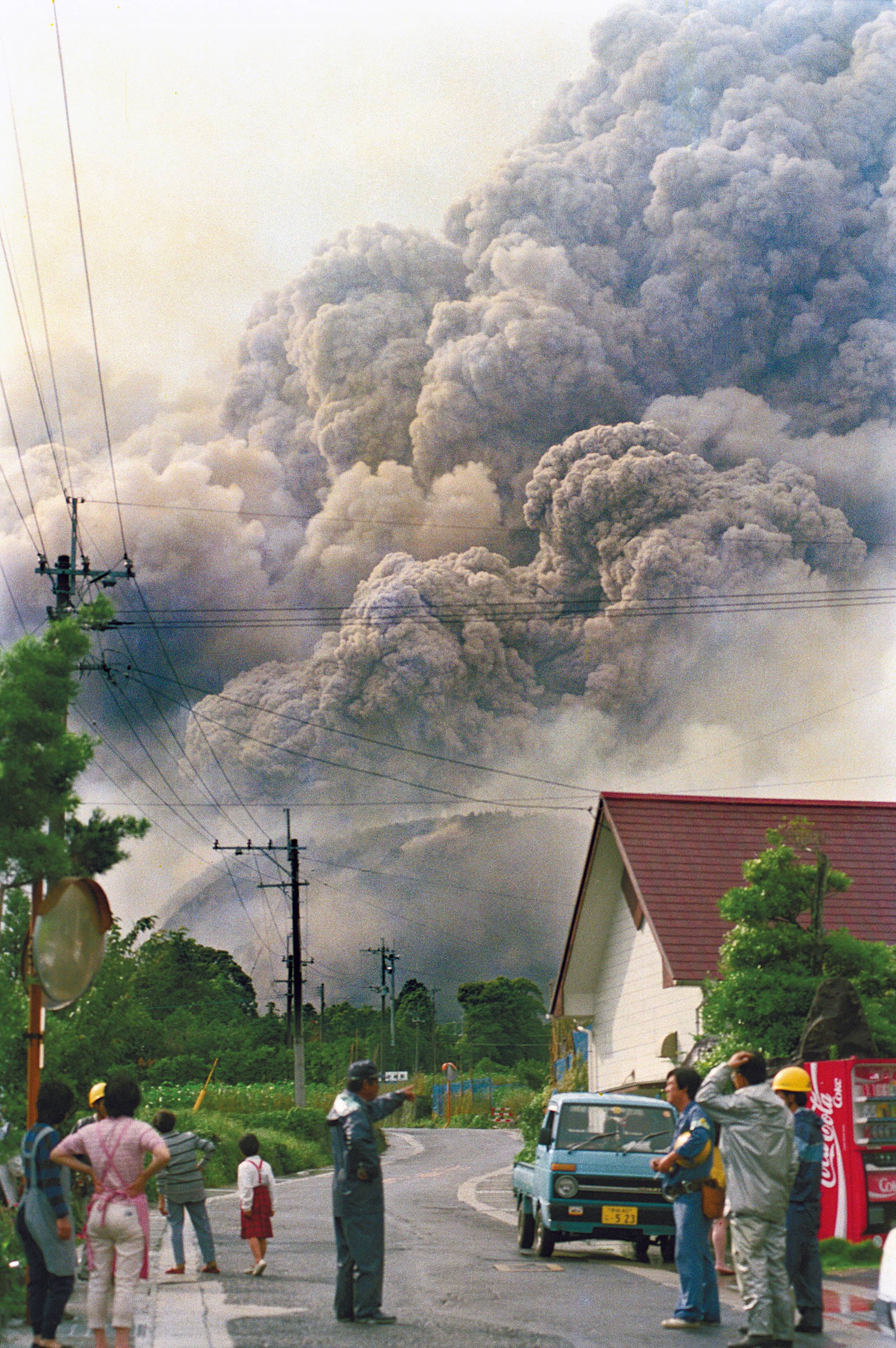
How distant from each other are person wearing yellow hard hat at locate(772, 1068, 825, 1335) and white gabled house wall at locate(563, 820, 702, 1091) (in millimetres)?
12555

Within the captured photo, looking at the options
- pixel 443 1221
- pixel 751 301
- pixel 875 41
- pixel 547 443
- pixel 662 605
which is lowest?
pixel 443 1221

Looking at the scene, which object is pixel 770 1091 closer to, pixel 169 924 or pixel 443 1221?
pixel 443 1221

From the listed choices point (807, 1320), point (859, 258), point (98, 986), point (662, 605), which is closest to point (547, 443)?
point (662, 605)

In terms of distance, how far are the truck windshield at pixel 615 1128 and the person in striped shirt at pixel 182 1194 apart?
358 cm

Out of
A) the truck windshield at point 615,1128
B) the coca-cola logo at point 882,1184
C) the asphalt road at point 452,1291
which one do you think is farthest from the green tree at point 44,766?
the coca-cola logo at point 882,1184

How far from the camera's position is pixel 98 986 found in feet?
63.7

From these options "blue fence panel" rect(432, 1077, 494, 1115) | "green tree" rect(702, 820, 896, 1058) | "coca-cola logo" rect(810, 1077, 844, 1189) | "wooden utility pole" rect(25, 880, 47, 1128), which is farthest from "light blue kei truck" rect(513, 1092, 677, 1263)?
"blue fence panel" rect(432, 1077, 494, 1115)

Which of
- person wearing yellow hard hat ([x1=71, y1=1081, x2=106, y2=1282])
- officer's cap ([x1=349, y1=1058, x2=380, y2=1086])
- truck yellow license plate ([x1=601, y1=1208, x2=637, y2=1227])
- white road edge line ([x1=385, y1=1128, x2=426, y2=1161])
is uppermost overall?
officer's cap ([x1=349, y1=1058, x2=380, y2=1086])

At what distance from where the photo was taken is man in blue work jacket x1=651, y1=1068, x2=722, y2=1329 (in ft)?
29.7

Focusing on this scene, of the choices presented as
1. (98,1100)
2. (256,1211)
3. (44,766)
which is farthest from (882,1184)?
(44,766)

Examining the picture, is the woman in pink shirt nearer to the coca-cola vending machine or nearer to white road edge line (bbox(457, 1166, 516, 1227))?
the coca-cola vending machine

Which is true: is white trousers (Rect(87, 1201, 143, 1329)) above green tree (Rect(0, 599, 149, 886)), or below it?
below

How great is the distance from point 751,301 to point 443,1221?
60165mm

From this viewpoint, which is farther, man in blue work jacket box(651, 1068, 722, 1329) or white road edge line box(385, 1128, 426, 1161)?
white road edge line box(385, 1128, 426, 1161)
